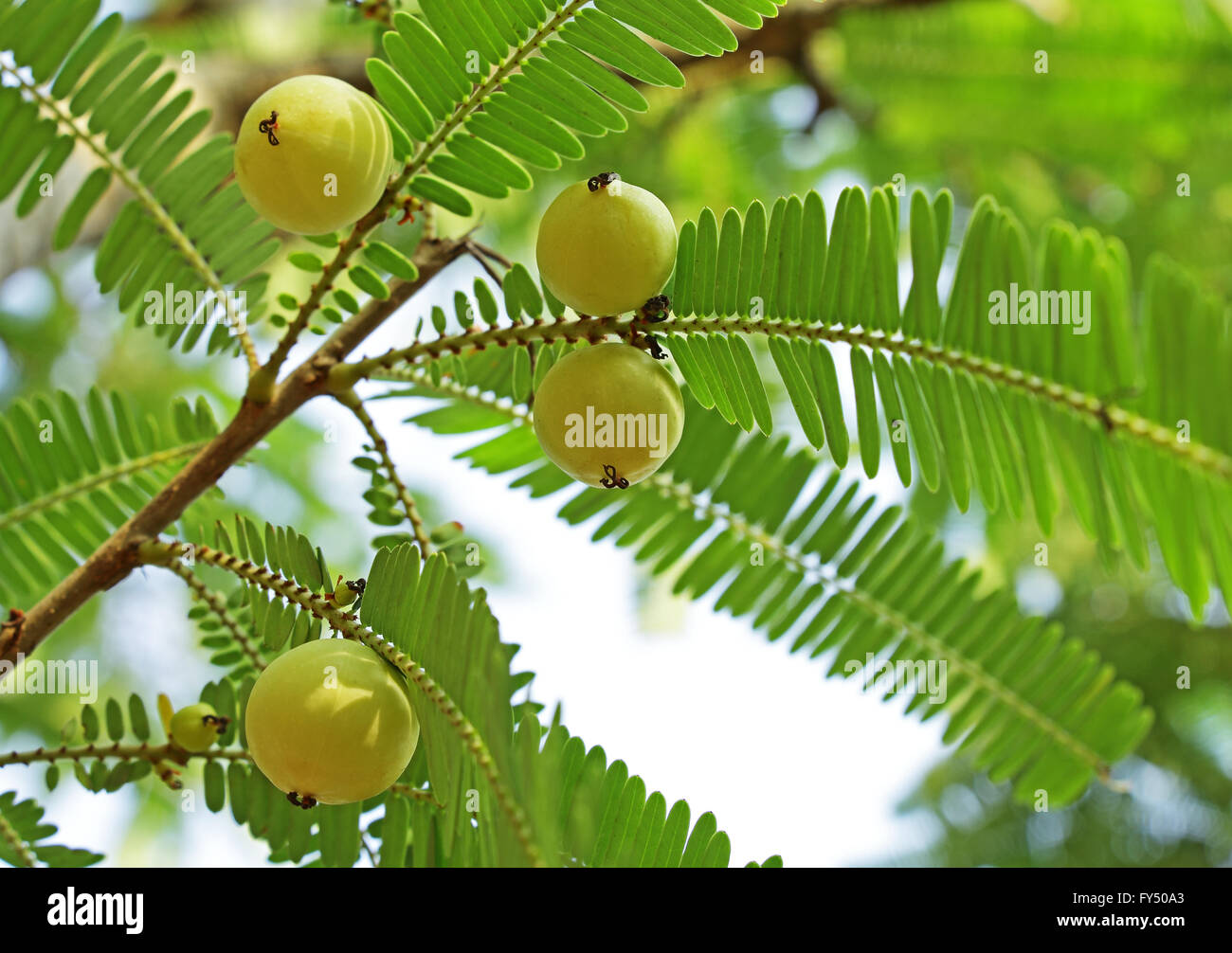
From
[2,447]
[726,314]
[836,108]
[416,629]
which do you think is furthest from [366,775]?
[836,108]

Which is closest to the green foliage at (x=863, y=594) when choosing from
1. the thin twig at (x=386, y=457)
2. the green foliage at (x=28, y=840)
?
the thin twig at (x=386, y=457)

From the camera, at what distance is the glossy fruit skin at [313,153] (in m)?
0.60

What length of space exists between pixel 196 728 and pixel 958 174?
7.57 feet

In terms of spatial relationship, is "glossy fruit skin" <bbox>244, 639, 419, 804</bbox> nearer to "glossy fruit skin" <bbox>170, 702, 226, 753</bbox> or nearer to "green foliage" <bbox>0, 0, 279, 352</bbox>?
"glossy fruit skin" <bbox>170, 702, 226, 753</bbox>

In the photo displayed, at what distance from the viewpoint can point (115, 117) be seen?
0.83m

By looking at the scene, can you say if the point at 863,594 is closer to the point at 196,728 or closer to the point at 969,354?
the point at 969,354

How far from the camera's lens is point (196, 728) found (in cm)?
73

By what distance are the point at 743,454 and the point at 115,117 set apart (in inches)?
23.0

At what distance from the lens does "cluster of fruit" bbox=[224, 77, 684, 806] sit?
55cm

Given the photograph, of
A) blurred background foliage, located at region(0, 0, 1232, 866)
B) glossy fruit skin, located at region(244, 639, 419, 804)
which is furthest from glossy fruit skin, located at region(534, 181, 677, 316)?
blurred background foliage, located at region(0, 0, 1232, 866)

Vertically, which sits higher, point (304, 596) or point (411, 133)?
point (411, 133)

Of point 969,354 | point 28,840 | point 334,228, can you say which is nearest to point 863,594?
point 969,354
